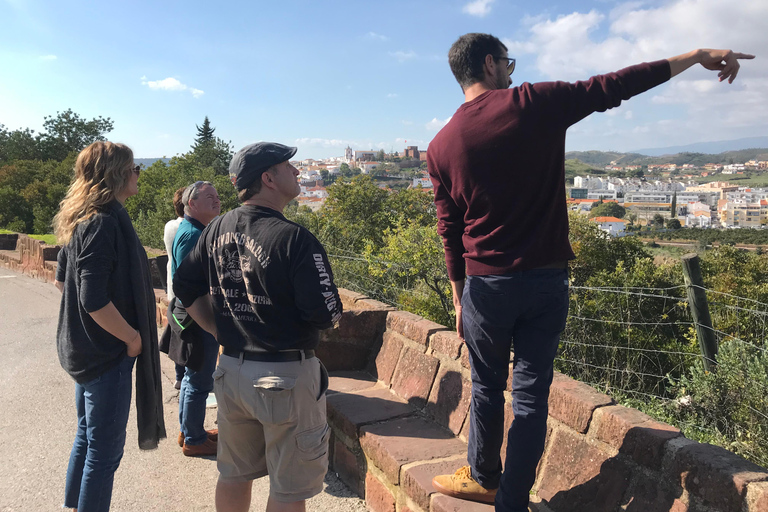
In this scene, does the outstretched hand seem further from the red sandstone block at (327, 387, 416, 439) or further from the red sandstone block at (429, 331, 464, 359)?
the red sandstone block at (327, 387, 416, 439)

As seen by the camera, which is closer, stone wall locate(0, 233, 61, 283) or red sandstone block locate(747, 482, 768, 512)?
red sandstone block locate(747, 482, 768, 512)

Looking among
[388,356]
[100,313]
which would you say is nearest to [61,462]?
[100,313]

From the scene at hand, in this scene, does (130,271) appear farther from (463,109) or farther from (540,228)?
(540,228)

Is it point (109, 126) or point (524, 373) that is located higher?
point (109, 126)

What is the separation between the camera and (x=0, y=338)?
6.61m

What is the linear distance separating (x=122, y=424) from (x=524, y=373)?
1797 millimetres

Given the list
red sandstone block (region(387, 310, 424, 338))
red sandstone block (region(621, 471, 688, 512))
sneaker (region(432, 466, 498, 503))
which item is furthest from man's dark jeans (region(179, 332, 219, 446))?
red sandstone block (region(621, 471, 688, 512))

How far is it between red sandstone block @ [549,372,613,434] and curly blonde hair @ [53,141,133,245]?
7.15ft

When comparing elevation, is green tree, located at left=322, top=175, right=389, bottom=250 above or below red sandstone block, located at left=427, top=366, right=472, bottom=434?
above

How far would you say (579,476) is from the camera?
231cm

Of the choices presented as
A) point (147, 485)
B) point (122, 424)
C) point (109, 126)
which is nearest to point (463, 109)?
point (122, 424)

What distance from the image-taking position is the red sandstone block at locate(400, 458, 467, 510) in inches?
96.3

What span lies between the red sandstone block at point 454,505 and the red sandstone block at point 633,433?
0.54 metres

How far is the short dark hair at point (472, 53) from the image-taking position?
2.19m
